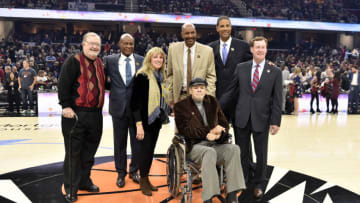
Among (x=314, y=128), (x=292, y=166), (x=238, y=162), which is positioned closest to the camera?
(x=238, y=162)

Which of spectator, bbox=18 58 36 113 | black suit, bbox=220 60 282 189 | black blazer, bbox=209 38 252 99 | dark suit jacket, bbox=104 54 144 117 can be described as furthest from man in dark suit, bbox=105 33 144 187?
spectator, bbox=18 58 36 113

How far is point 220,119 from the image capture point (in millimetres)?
2668

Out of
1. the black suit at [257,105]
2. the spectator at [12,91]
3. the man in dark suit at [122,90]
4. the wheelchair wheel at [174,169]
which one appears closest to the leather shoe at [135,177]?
the man in dark suit at [122,90]

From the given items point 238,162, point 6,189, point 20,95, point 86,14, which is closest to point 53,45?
point 86,14

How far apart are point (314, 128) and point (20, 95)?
24.2 ft

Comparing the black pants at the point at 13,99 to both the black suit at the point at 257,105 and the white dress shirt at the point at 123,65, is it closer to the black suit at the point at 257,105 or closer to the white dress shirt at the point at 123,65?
the white dress shirt at the point at 123,65

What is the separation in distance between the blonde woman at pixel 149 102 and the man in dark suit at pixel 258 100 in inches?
23.6

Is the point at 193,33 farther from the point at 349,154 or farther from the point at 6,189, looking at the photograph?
the point at 349,154

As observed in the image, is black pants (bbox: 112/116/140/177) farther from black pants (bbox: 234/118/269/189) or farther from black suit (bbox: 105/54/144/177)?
black pants (bbox: 234/118/269/189)

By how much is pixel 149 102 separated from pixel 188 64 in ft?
1.80

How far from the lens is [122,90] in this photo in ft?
9.90

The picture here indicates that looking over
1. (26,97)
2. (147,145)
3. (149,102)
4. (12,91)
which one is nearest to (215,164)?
(147,145)

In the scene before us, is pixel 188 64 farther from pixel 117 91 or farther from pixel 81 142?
pixel 81 142

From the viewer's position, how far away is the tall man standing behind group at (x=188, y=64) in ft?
9.50
